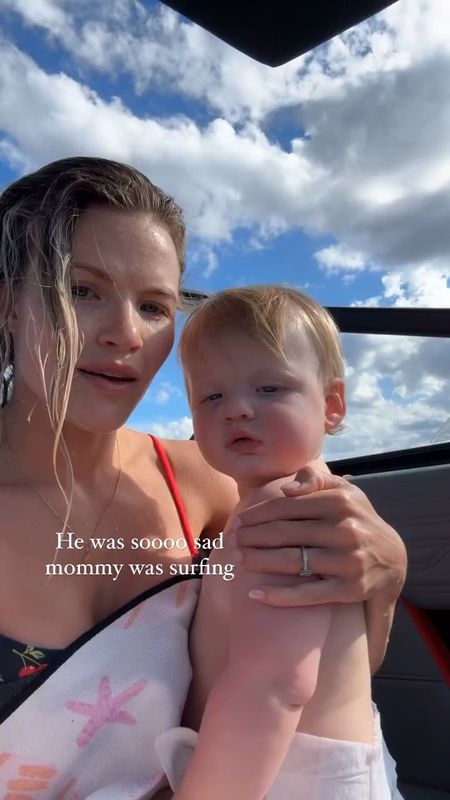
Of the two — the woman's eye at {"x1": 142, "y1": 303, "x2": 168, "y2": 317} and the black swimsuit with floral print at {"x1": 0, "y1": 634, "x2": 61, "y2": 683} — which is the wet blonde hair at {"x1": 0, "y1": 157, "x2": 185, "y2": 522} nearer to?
the woman's eye at {"x1": 142, "y1": 303, "x2": 168, "y2": 317}

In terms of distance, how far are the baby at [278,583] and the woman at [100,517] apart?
59 millimetres

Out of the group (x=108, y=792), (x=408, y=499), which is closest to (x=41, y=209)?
(x=108, y=792)

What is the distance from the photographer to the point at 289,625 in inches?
38.5

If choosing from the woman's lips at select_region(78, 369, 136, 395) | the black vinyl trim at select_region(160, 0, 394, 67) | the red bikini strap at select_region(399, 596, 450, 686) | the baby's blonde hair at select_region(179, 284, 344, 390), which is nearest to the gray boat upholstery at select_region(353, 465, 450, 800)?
the red bikini strap at select_region(399, 596, 450, 686)

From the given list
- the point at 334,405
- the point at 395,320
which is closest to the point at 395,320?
the point at 395,320

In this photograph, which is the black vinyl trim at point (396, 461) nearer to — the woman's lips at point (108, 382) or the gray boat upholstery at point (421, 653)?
the gray boat upholstery at point (421, 653)

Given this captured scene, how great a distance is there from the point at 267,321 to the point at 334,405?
8.1 inches

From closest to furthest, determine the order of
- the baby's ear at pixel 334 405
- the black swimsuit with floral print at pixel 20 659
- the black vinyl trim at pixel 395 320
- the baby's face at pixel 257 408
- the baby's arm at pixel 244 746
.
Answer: the baby's arm at pixel 244 746
the black swimsuit with floral print at pixel 20 659
the baby's face at pixel 257 408
the baby's ear at pixel 334 405
the black vinyl trim at pixel 395 320

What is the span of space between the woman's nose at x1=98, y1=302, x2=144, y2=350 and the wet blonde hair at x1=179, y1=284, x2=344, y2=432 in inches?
4.5

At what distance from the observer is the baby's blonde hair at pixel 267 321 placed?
1189 mm

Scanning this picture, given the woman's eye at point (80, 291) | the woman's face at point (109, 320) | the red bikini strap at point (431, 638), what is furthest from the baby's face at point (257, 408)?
the red bikini strap at point (431, 638)

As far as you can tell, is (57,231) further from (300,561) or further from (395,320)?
(395,320)

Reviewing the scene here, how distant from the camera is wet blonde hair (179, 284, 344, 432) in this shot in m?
1.19

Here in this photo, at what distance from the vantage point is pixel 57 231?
1227mm
